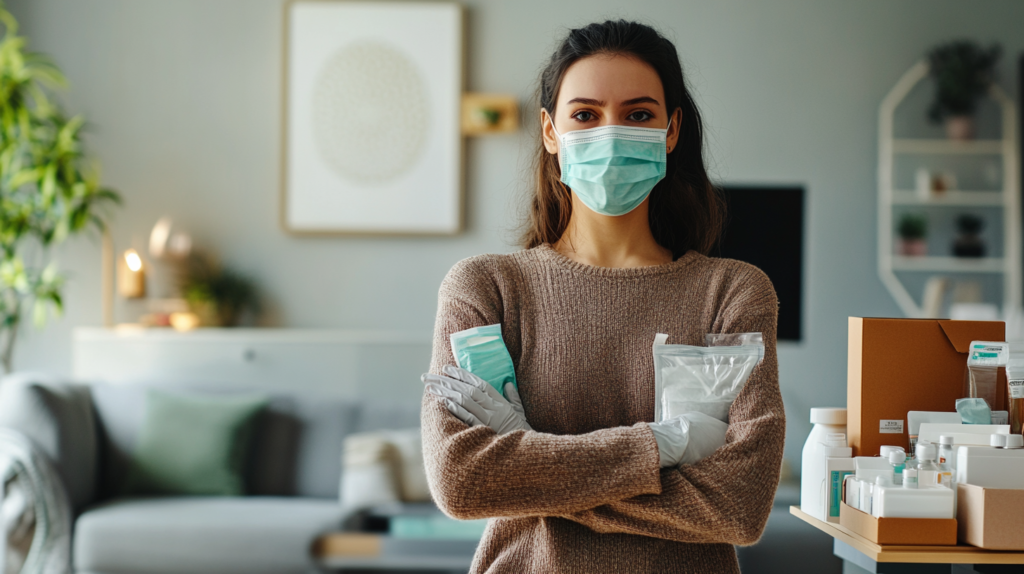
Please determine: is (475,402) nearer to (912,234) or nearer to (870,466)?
(870,466)

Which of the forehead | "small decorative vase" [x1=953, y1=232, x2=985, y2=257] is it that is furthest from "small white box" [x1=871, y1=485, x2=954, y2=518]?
"small decorative vase" [x1=953, y1=232, x2=985, y2=257]

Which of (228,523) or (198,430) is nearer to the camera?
(228,523)

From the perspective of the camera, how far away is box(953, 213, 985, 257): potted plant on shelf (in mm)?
3430

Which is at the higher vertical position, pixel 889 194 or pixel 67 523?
pixel 889 194

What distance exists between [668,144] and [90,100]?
3.31m

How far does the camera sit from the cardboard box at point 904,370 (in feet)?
3.88

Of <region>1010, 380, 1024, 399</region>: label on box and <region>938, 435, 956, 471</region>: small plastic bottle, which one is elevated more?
<region>1010, 380, 1024, 399</region>: label on box

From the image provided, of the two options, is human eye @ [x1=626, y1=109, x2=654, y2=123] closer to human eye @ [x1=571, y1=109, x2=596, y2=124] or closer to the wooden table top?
human eye @ [x1=571, y1=109, x2=596, y2=124]

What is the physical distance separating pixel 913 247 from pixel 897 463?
2751mm

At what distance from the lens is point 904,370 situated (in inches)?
46.8

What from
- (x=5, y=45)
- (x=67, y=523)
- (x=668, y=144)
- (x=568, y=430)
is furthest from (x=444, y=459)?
(x=5, y=45)

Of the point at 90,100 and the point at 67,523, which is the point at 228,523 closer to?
the point at 67,523

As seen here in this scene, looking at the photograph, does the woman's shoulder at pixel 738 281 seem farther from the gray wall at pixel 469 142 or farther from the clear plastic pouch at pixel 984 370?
the gray wall at pixel 469 142

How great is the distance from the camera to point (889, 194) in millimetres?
3480
